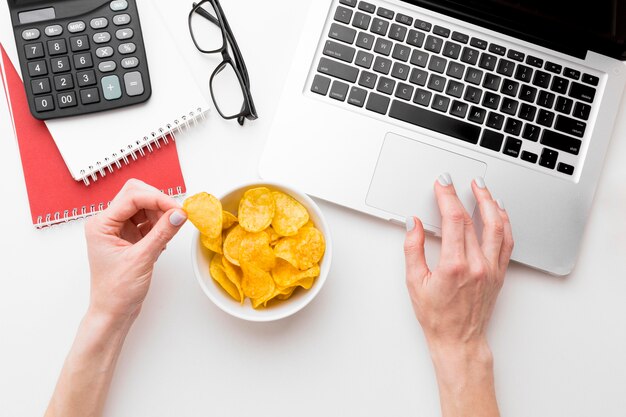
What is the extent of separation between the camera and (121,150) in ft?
2.68

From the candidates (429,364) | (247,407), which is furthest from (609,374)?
(247,407)

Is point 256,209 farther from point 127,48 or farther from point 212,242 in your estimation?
point 127,48

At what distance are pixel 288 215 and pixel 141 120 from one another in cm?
27

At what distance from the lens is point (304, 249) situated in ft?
2.43

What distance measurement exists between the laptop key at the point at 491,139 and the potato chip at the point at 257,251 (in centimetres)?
34

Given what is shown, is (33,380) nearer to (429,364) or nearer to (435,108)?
(429,364)

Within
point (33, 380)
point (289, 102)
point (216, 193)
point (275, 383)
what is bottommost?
point (33, 380)

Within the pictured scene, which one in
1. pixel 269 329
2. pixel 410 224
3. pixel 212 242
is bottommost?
pixel 269 329

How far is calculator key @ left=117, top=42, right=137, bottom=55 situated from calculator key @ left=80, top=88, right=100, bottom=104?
7 cm

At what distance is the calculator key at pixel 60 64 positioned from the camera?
0.80m

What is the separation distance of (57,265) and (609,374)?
85cm

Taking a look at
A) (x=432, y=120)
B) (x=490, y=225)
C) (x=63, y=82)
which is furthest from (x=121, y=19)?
(x=490, y=225)

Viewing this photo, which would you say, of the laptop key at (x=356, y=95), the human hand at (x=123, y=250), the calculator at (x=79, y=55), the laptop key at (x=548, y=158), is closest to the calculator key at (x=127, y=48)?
the calculator at (x=79, y=55)

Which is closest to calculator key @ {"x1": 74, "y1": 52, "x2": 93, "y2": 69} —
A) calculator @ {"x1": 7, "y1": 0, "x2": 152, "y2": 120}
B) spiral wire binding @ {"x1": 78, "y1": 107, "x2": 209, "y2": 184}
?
calculator @ {"x1": 7, "y1": 0, "x2": 152, "y2": 120}
